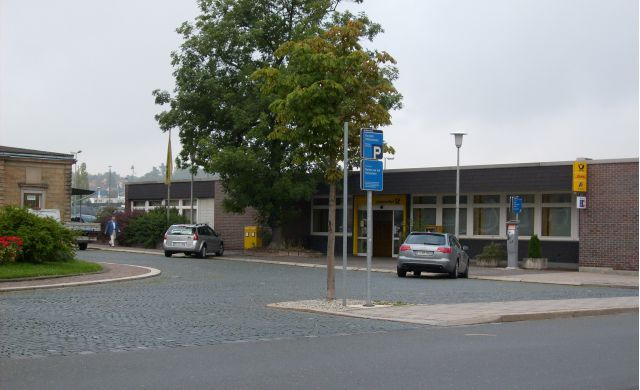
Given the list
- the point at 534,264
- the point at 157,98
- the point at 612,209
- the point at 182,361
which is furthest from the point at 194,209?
the point at 182,361

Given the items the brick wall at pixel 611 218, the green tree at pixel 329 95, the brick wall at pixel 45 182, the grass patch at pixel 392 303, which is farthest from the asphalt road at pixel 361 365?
the brick wall at pixel 45 182

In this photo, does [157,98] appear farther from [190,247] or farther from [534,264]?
[534,264]

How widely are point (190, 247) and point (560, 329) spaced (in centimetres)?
2501

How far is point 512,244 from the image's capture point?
112 ft

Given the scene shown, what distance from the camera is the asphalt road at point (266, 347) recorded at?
886 cm

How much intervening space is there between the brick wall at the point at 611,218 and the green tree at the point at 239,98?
12188 millimetres

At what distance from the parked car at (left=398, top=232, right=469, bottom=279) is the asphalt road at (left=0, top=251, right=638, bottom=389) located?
7646 millimetres

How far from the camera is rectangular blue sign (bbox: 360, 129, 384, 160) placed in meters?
16.6

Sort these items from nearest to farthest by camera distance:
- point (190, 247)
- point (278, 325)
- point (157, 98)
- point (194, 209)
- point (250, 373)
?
point (250, 373) → point (278, 325) → point (190, 247) → point (157, 98) → point (194, 209)

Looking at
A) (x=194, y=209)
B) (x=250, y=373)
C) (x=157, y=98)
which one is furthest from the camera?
(x=194, y=209)

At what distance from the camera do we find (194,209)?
5109cm

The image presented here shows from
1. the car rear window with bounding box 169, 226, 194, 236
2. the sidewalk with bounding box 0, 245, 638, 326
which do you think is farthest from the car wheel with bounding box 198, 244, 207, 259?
the sidewalk with bounding box 0, 245, 638, 326

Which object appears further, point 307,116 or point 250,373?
point 307,116

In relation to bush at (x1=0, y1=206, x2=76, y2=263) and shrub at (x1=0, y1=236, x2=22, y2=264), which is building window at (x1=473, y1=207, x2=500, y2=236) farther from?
shrub at (x1=0, y1=236, x2=22, y2=264)
